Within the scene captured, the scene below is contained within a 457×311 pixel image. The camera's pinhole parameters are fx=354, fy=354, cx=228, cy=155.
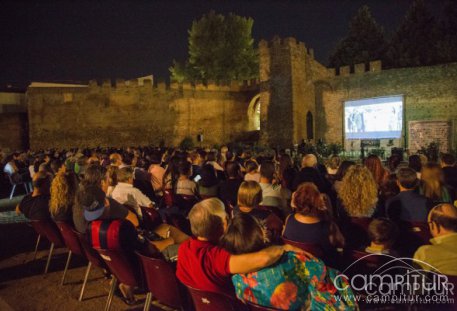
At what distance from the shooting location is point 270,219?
3391 millimetres

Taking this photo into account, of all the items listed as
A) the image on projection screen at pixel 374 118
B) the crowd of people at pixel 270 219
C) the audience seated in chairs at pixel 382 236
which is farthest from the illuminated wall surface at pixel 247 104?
the audience seated in chairs at pixel 382 236

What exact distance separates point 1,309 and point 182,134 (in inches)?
918

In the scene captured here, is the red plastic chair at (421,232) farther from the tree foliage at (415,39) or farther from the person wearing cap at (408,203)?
the tree foliage at (415,39)

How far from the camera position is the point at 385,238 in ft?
8.64

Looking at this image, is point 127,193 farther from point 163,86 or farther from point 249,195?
point 163,86

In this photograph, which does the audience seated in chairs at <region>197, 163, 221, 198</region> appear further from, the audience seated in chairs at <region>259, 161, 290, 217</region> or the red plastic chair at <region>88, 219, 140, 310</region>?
the red plastic chair at <region>88, 219, 140, 310</region>

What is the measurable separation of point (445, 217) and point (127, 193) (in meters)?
3.30

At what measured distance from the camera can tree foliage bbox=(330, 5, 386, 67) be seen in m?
30.7

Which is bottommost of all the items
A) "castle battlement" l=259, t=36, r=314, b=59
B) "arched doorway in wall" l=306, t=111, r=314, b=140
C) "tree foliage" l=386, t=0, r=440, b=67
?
"arched doorway in wall" l=306, t=111, r=314, b=140

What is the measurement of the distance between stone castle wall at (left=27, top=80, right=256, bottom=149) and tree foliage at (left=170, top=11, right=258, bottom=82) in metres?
7.22

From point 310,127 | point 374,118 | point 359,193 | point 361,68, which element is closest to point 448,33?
point 361,68

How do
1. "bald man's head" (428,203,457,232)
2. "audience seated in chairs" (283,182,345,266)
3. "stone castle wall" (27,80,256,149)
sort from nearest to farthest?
"bald man's head" (428,203,457,232) → "audience seated in chairs" (283,182,345,266) → "stone castle wall" (27,80,256,149)

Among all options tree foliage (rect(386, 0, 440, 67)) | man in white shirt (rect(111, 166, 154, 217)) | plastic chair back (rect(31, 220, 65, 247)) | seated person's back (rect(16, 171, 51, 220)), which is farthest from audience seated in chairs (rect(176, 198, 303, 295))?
tree foliage (rect(386, 0, 440, 67))

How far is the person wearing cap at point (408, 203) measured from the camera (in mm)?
3385
